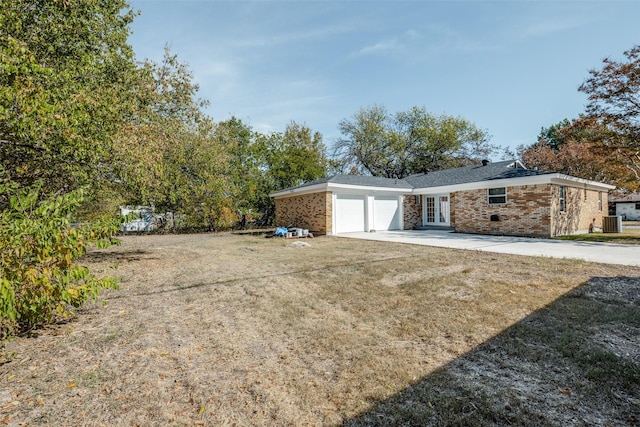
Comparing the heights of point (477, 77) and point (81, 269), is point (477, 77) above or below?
above

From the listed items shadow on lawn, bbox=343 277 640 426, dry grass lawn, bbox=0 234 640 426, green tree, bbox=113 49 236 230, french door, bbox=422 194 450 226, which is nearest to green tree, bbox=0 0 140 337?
green tree, bbox=113 49 236 230

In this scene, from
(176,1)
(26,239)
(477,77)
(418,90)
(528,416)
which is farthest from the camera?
(418,90)

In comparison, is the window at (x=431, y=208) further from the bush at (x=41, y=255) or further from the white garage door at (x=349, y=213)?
the bush at (x=41, y=255)

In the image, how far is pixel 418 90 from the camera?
1894cm

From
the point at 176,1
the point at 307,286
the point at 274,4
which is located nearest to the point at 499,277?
the point at 307,286

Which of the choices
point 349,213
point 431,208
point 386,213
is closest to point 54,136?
point 349,213

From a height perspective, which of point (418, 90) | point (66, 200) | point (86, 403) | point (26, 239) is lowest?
point (86, 403)

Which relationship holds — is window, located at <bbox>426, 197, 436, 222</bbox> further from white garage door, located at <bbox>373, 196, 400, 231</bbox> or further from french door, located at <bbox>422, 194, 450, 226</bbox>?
white garage door, located at <bbox>373, 196, 400, 231</bbox>

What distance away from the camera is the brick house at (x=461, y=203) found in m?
13.9

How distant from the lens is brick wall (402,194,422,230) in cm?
1909

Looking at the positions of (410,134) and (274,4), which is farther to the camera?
(410,134)

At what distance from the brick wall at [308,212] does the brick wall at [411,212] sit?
548cm

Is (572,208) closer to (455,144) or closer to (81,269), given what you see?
(455,144)

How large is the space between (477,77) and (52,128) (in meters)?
15.7
